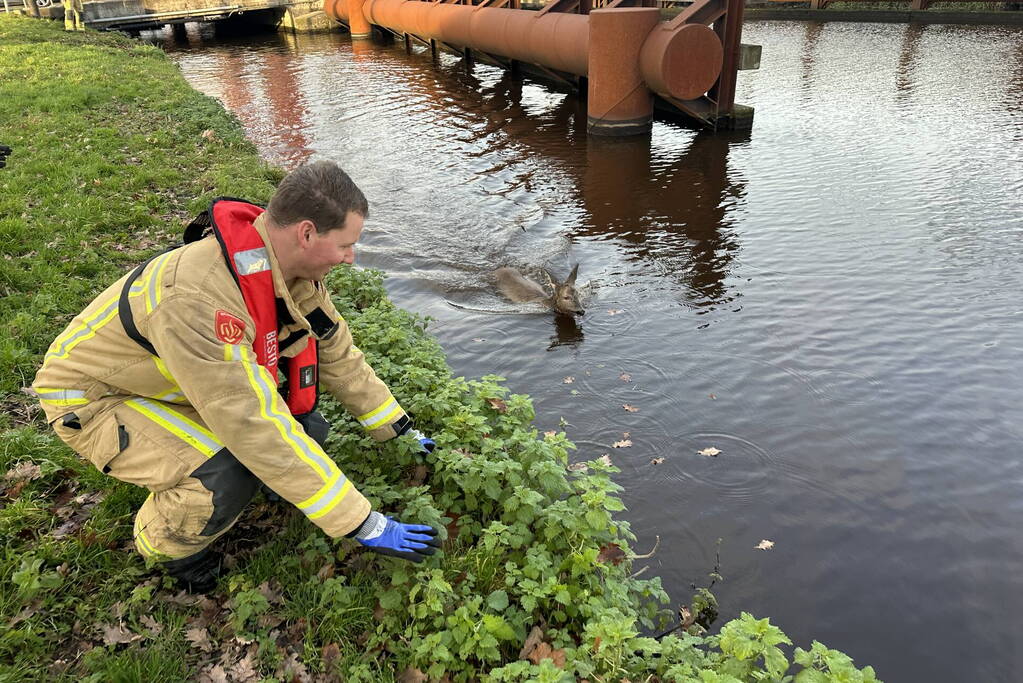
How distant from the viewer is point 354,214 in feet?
9.84

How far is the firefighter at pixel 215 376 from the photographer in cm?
281

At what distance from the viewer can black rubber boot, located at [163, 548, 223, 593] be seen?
133 inches

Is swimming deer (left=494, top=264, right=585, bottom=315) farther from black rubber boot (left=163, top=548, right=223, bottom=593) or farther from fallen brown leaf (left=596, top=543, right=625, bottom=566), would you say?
black rubber boot (left=163, top=548, right=223, bottom=593)

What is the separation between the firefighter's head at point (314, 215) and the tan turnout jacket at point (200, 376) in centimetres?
9

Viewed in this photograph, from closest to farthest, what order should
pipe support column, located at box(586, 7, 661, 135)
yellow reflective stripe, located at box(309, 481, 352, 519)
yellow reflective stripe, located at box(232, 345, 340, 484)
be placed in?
yellow reflective stripe, located at box(232, 345, 340, 484), yellow reflective stripe, located at box(309, 481, 352, 519), pipe support column, located at box(586, 7, 661, 135)

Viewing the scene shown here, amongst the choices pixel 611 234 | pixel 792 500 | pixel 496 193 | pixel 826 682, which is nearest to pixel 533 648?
pixel 826 682

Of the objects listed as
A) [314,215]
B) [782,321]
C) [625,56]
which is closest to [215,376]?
[314,215]

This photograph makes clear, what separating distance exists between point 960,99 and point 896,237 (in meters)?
8.63

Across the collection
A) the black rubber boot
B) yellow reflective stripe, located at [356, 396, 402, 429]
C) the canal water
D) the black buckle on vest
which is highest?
the black buckle on vest

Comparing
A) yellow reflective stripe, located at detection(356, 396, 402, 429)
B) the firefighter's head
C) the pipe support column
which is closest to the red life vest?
the firefighter's head

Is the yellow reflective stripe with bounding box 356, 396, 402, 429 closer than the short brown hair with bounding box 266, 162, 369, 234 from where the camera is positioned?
No

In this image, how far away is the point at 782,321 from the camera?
7.20 m

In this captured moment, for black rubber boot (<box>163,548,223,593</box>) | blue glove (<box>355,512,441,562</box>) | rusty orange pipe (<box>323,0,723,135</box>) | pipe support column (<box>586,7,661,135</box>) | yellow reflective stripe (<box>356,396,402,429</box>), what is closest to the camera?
blue glove (<box>355,512,441,562</box>)

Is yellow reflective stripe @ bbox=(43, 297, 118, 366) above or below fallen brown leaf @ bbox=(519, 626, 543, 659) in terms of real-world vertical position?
above
